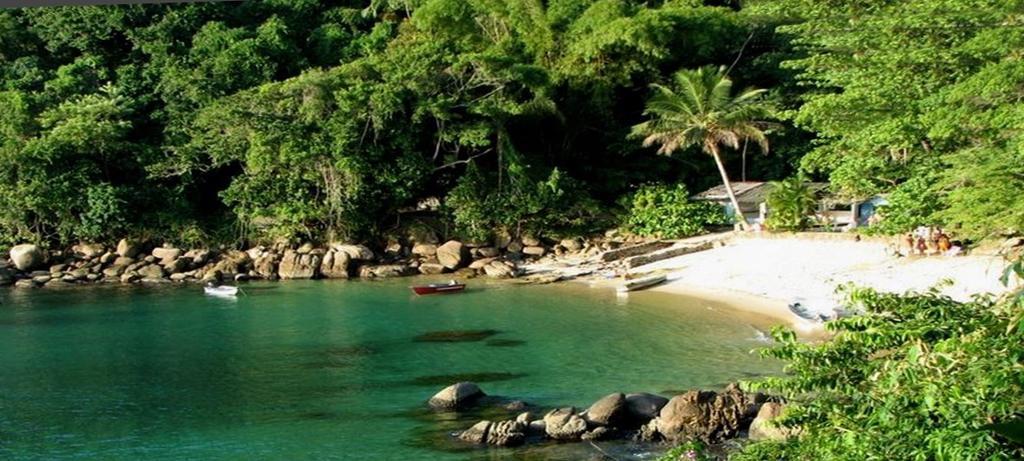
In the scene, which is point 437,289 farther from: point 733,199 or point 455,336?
point 733,199

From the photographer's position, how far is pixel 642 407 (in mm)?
12938

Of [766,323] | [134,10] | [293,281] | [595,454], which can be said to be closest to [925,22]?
[766,323]

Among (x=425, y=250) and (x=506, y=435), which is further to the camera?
(x=425, y=250)

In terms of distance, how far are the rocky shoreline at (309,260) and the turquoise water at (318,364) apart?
7.07 ft

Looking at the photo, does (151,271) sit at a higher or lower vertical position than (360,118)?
lower

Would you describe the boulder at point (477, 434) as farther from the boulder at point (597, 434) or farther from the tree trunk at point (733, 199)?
the tree trunk at point (733, 199)

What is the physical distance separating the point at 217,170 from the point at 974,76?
23.6 metres

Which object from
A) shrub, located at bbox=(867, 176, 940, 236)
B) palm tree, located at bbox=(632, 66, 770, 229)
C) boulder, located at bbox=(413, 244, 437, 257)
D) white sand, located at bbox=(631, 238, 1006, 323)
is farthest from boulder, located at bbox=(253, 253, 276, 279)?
shrub, located at bbox=(867, 176, 940, 236)

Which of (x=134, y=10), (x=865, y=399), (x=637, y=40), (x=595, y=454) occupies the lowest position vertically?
(x=595, y=454)

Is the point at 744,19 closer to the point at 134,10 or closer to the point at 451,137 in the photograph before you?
the point at 451,137

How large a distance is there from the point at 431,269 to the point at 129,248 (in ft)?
31.1

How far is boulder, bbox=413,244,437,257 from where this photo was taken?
29.0 metres

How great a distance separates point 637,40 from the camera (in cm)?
2872

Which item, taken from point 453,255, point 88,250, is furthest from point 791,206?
point 88,250
